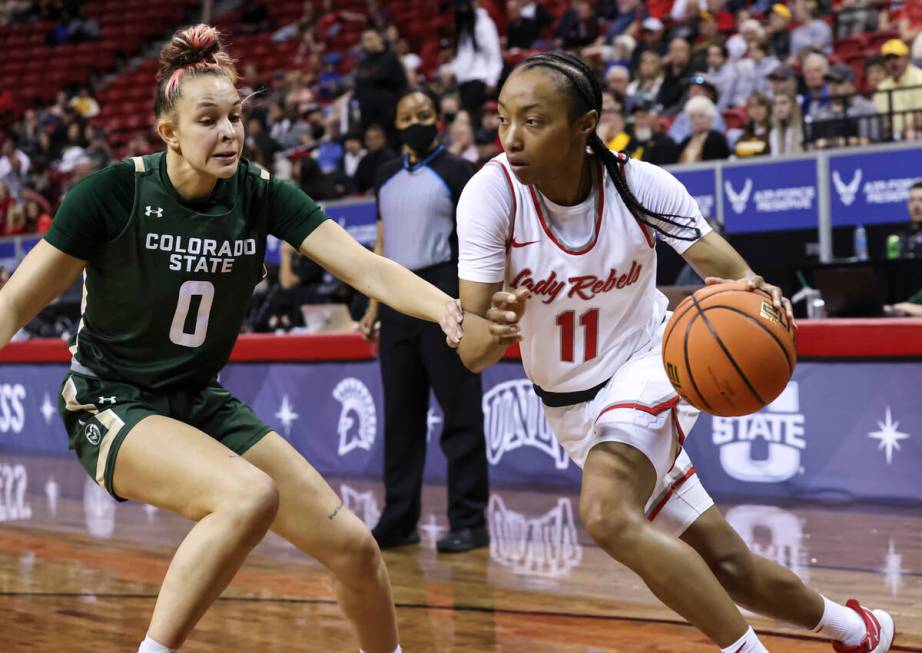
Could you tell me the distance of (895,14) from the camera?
11.5 meters

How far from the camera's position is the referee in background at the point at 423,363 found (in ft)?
19.7

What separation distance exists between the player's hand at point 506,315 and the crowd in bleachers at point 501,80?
9.15ft

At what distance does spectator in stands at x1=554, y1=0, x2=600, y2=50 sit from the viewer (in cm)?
1334

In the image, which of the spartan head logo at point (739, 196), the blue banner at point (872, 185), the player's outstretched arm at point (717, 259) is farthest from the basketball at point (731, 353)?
the spartan head logo at point (739, 196)

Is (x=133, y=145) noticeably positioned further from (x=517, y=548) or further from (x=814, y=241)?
(x=517, y=548)

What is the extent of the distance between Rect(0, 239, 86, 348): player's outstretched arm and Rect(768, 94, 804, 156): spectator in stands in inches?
288

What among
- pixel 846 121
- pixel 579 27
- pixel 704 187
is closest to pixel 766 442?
pixel 704 187

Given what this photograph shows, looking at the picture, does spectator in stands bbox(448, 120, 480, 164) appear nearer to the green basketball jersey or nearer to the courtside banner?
the courtside banner

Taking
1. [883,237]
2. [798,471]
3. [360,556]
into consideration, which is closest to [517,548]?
[798,471]

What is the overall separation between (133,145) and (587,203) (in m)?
14.1

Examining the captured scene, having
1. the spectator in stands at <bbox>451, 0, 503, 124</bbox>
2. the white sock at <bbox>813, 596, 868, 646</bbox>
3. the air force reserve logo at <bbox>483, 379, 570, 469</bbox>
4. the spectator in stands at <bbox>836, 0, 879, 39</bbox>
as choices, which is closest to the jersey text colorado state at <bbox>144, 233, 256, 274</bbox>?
the white sock at <bbox>813, 596, 868, 646</bbox>

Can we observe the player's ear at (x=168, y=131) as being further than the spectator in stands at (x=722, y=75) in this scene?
No

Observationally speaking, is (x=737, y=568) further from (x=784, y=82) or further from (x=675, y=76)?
(x=675, y=76)

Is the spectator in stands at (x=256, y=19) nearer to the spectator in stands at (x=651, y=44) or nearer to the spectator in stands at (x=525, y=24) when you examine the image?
the spectator in stands at (x=525, y=24)
